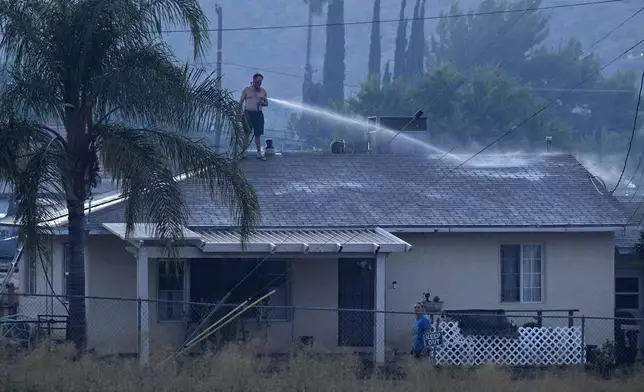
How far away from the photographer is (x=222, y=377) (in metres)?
14.9

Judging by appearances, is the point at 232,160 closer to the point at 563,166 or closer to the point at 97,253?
the point at 97,253

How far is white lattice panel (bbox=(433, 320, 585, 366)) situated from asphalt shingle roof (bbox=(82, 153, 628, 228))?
235cm

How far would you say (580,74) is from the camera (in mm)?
79750

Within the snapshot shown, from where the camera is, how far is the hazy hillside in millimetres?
127938

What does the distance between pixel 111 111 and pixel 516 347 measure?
915 centimetres

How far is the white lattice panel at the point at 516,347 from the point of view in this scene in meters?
20.3

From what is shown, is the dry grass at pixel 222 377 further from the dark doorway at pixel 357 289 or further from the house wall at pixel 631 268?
the house wall at pixel 631 268

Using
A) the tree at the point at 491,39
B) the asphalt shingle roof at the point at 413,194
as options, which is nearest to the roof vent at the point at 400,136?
the asphalt shingle roof at the point at 413,194

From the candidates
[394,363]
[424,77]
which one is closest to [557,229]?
[394,363]

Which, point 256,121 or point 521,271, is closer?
point 521,271

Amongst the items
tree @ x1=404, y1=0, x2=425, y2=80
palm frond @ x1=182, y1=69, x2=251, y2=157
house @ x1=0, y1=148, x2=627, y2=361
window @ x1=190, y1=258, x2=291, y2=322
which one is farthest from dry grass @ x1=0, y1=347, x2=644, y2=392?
tree @ x1=404, y1=0, x2=425, y2=80

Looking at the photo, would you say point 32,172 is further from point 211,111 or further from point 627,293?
point 627,293

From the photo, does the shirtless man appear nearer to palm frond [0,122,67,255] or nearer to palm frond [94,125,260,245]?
palm frond [94,125,260,245]

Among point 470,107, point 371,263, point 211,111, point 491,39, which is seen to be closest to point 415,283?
point 371,263
